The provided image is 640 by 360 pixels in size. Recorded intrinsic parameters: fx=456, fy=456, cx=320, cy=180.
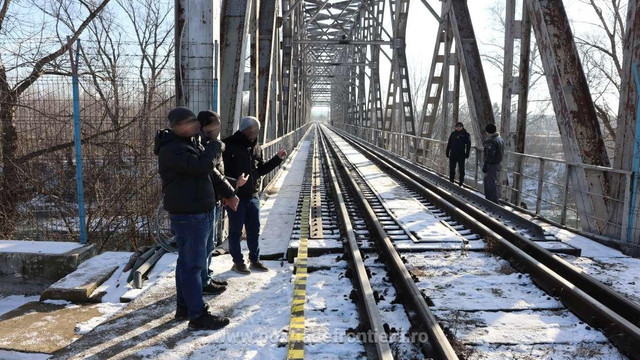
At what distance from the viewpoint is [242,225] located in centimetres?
505

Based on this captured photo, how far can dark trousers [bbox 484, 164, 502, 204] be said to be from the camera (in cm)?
948

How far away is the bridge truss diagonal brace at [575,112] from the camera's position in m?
6.96

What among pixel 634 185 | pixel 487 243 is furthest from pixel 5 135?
pixel 634 185

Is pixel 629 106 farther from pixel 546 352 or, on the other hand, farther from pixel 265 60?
pixel 265 60

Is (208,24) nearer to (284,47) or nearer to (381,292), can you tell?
(381,292)

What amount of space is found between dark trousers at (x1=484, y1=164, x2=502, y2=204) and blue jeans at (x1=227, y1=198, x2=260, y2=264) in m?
6.07

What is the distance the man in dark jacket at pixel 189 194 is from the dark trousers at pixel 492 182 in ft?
23.9

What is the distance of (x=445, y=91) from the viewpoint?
563 inches

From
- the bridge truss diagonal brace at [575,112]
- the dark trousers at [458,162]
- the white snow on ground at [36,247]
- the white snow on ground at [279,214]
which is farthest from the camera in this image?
the dark trousers at [458,162]

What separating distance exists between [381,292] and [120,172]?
26.7 ft

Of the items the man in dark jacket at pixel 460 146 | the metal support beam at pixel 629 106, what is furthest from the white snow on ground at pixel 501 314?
the man in dark jacket at pixel 460 146

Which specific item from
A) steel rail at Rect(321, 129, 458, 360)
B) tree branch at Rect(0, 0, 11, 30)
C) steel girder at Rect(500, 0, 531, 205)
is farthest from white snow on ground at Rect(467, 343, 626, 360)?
tree branch at Rect(0, 0, 11, 30)

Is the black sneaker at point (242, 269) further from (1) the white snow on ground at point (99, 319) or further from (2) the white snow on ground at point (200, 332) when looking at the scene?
(1) the white snow on ground at point (99, 319)

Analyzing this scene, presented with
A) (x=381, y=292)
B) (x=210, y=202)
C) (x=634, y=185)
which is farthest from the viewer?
(x=634, y=185)
